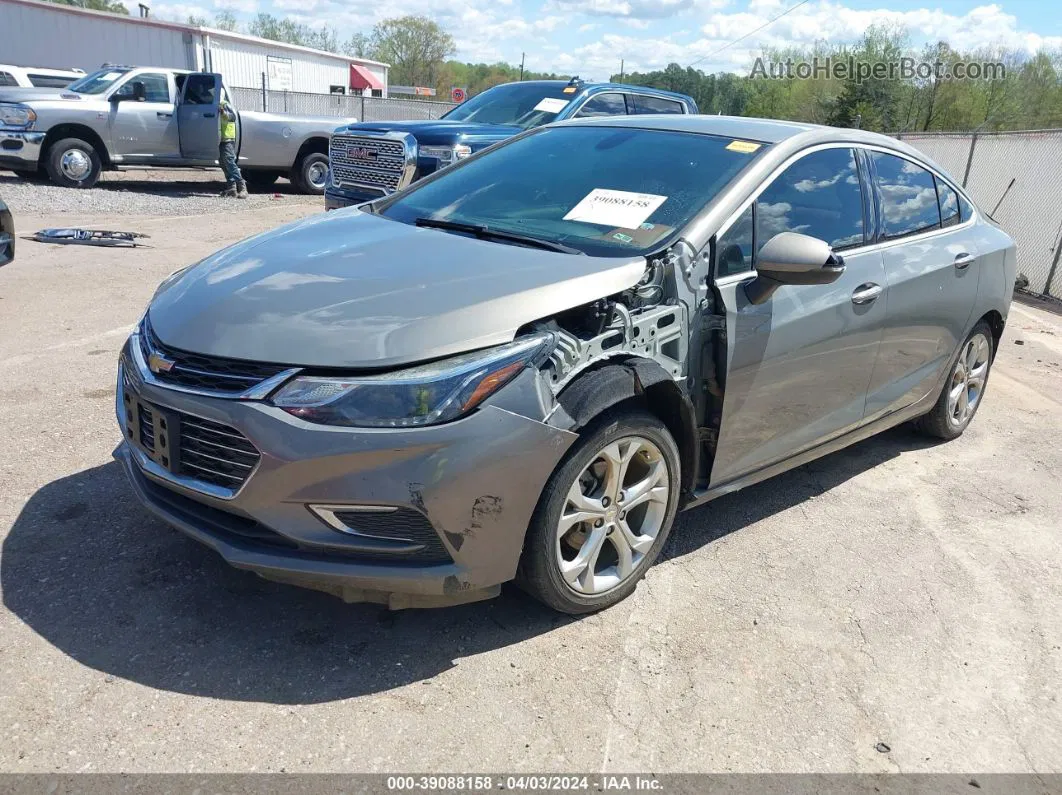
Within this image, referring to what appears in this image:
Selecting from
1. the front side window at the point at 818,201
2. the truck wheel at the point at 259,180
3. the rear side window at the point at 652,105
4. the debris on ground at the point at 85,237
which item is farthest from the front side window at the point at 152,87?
the front side window at the point at 818,201

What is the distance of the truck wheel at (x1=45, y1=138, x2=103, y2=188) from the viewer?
13547 millimetres

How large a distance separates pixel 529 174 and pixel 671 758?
8.48ft

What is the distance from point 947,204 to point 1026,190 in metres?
8.95

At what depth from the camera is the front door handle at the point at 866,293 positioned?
395cm

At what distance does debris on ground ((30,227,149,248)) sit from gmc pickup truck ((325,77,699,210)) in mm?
2237

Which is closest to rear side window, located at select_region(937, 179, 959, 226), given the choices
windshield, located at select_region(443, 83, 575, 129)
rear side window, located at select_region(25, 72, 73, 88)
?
windshield, located at select_region(443, 83, 575, 129)

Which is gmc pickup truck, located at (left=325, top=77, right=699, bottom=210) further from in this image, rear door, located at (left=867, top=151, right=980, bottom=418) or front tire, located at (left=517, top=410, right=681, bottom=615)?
front tire, located at (left=517, top=410, right=681, bottom=615)

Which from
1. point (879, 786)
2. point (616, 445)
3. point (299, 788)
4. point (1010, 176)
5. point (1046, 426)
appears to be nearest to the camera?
point (299, 788)

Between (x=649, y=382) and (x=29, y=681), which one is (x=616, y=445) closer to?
(x=649, y=382)

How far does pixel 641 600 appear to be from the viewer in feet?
11.2

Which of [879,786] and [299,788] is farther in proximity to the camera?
[879,786]

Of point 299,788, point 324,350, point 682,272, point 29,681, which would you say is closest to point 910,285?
point 682,272

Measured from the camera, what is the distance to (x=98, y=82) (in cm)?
1419

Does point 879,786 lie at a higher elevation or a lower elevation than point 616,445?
lower
